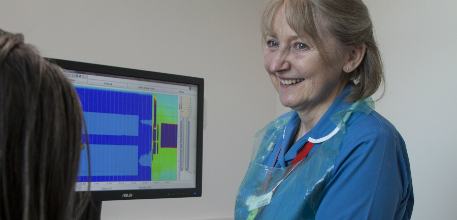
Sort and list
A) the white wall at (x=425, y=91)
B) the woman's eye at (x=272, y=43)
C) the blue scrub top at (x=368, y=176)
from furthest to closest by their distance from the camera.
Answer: the white wall at (x=425, y=91) → the woman's eye at (x=272, y=43) → the blue scrub top at (x=368, y=176)

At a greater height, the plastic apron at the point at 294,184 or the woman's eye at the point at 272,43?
the woman's eye at the point at 272,43

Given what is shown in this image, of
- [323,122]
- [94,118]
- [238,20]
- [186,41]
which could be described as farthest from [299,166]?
[238,20]

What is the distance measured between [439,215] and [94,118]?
1225 mm

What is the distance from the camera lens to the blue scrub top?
807 mm

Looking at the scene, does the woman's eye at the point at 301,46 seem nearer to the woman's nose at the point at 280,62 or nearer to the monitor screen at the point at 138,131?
the woman's nose at the point at 280,62

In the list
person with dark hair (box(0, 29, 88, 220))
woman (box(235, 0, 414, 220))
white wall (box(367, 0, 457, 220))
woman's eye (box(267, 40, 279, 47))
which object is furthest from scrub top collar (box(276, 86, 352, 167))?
person with dark hair (box(0, 29, 88, 220))

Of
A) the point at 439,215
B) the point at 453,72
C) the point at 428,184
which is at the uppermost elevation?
the point at 453,72

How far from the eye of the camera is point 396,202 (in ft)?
2.74

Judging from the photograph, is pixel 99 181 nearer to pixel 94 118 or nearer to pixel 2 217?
pixel 94 118

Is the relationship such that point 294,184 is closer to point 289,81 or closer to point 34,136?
point 289,81

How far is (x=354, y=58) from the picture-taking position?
3.40ft

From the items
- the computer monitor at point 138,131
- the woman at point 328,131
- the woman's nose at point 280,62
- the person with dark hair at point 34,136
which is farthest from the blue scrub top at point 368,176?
the person with dark hair at point 34,136

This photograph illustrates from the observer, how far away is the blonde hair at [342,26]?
97 centimetres

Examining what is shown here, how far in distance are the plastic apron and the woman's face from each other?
9cm
